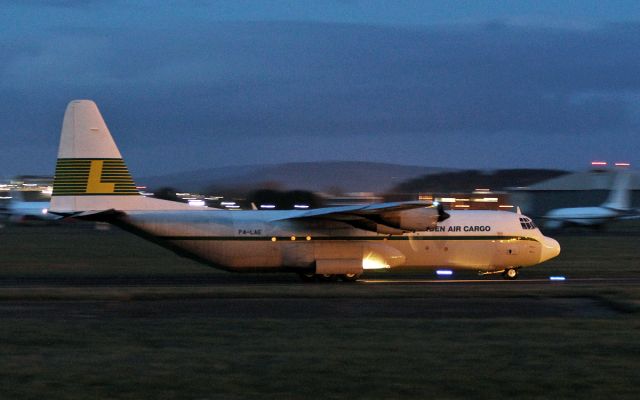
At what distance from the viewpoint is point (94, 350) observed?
12.8m

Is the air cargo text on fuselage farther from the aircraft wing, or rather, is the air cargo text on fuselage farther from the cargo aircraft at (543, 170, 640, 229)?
the cargo aircraft at (543, 170, 640, 229)

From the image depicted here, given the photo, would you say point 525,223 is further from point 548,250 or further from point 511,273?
point 511,273

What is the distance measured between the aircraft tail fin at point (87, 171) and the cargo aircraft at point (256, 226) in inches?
1.2

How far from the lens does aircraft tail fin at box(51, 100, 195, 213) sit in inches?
1002

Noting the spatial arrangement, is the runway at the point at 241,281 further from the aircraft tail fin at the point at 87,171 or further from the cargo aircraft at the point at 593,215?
the cargo aircraft at the point at 593,215

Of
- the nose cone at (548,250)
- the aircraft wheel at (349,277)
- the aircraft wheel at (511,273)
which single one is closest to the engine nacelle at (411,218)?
the aircraft wheel at (349,277)

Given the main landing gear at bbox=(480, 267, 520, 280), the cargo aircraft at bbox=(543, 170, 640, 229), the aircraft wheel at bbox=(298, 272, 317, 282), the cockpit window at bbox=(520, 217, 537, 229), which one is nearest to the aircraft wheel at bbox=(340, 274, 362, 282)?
the aircraft wheel at bbox=(298, 272, 317, 282)

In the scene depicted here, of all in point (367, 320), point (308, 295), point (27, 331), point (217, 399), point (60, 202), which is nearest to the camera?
point (217, 399)

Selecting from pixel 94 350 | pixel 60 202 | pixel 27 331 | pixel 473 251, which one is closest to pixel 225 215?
pixel 60 202

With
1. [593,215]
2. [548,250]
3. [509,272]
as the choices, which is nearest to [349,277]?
[509,272]

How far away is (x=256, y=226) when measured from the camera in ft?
85.8

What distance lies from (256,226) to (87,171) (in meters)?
5.33

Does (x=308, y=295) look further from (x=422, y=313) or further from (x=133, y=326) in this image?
(x=133, y=326)

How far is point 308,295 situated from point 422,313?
4.52m
